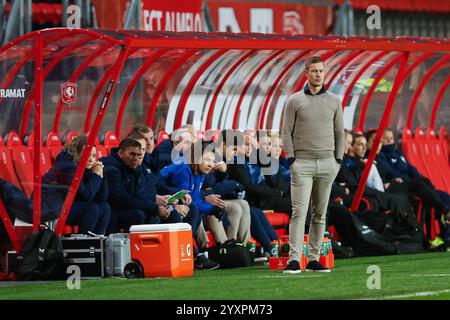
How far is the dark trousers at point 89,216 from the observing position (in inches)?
575

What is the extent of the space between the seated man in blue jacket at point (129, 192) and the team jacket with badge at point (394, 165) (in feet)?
15.2

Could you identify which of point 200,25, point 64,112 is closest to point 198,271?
point 64,112

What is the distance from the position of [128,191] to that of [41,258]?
1.43 m

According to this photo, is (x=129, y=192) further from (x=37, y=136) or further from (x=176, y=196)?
(x=37, y=136)

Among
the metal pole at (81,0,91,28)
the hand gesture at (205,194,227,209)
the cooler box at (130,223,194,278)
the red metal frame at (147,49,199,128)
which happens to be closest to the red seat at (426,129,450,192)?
the red metal frame at (147,49,199,128)

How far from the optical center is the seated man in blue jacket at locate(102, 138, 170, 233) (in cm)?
1495

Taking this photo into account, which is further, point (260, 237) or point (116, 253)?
point (260, 237)

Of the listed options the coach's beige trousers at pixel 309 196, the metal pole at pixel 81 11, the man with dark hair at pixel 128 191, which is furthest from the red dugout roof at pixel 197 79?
the metal pole at pixel 81 11

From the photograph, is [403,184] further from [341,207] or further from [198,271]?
[198,271]

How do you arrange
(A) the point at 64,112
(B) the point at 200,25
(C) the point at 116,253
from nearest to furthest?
(C) the point at 116,253 < (A) the point at 64,112 < (B) the point at 200,25

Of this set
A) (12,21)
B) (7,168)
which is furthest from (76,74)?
(12,21)

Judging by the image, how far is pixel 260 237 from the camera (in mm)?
16719

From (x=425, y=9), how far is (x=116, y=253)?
1607 centimetres

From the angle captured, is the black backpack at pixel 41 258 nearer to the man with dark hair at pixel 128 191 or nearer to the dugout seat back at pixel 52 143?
the man with dark hair at pixel 128 191
